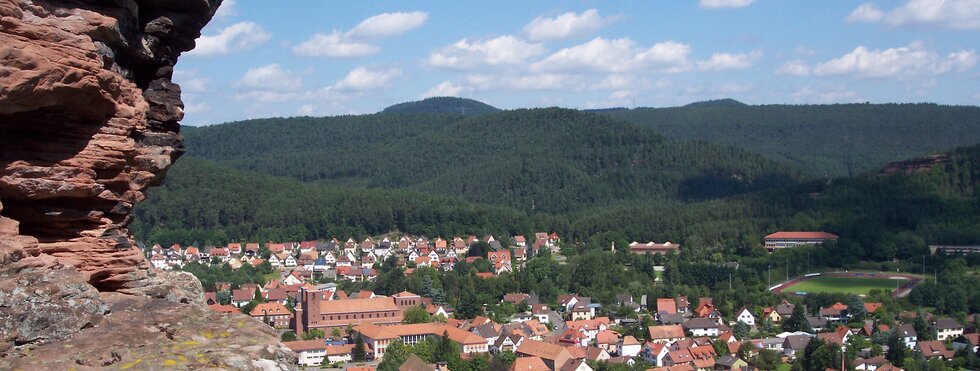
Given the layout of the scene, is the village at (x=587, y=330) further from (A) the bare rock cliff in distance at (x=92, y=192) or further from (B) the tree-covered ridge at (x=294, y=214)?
(B) the tree-covered ridge at (x=294, y=214)

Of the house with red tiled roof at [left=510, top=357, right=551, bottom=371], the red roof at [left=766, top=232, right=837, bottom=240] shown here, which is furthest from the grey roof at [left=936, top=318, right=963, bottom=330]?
the red roof at [left=766, top=232, right=837, bottom=240]

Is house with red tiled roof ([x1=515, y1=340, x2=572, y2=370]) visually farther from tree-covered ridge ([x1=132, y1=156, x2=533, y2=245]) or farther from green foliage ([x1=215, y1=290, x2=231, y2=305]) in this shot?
tree-covered ridge ([x1=132, y1=156, x2=533, y2=245])

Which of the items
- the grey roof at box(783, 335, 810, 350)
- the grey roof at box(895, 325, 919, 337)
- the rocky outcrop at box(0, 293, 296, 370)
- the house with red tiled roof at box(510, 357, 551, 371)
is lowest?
the grey roof at box(783, 335, 810, 350)

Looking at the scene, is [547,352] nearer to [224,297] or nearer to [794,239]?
[224,297]

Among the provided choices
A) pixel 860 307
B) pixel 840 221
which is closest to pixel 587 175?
pixel 840 221

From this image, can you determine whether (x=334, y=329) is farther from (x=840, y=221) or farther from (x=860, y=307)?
(x=840, y=221)
